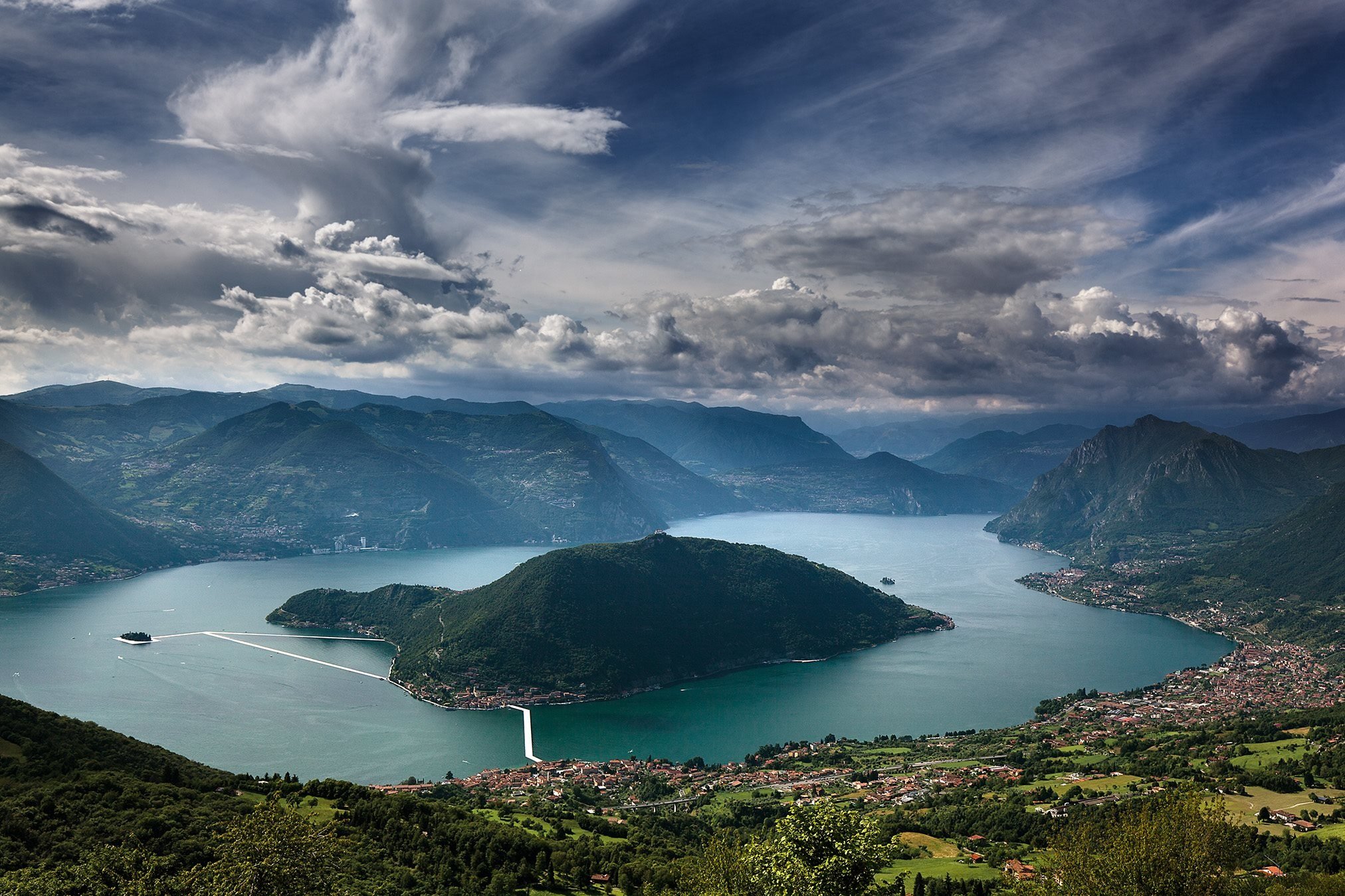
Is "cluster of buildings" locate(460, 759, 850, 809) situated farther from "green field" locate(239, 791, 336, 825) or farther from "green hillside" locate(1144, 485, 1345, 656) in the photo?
"green hillside" locate(1144, 485, 1345, 656)

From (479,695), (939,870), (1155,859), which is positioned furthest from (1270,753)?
(479,695)

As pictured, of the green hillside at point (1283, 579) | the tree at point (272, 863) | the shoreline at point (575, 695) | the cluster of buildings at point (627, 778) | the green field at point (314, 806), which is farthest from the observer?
the green hillside at point (1283, 579)

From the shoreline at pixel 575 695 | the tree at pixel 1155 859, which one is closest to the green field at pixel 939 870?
the tree at pixel 1155 859

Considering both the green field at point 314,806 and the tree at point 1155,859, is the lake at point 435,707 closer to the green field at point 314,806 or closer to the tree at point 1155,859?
the green field at point 314,806

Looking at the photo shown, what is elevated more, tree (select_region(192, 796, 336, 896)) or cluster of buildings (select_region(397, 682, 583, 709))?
tree (select_region(192, 796, 336, 896))

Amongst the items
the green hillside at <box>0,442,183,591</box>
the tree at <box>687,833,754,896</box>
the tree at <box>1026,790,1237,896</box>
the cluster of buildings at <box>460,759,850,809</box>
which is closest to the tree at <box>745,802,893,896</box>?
the tree at <box>687,833,754,896</box>

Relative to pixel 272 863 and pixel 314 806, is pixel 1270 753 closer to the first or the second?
pixel 314 806
